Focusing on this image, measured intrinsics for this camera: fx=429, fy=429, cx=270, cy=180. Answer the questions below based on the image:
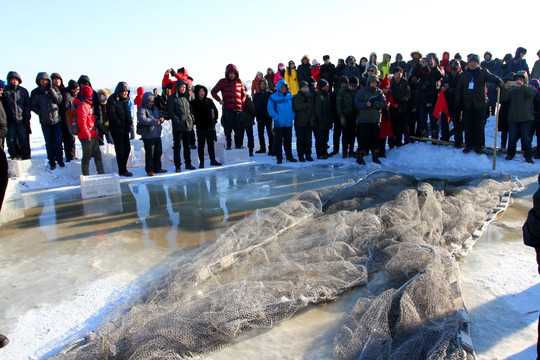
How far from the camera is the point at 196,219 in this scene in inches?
244

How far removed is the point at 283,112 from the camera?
1017 cm

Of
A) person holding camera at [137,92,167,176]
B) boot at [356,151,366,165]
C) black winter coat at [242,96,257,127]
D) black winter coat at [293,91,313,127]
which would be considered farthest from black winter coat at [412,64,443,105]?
person holding camera at [137,92,167,176]

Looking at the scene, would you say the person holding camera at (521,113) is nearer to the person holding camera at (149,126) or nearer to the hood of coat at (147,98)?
the person holding camera at (149,126)

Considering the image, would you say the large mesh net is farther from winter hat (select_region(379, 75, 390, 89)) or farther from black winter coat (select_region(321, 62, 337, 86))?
black winter coat (select_region(321, 62, 337, 86))

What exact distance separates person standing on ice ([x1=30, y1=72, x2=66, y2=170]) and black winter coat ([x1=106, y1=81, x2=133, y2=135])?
1.52 metres

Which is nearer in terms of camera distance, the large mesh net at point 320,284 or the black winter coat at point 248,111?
the large mesh net at point 320,284

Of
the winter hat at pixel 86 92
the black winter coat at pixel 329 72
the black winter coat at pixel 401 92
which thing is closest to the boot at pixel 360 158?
the black winter coat at pixel 401 92

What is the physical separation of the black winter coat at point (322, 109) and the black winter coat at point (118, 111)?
4309 millimetres

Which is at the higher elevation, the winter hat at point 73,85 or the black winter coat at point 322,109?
the winter hat at point 73,85

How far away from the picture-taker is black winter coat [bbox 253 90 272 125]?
11398mm

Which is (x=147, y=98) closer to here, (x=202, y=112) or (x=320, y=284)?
(x=202, y=112)

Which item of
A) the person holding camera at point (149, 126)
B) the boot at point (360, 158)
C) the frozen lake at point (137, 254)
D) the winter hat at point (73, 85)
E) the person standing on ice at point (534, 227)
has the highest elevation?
the winter hat at point (73, 85)

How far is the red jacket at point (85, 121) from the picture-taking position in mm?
8508

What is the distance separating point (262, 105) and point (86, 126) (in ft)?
15.1
